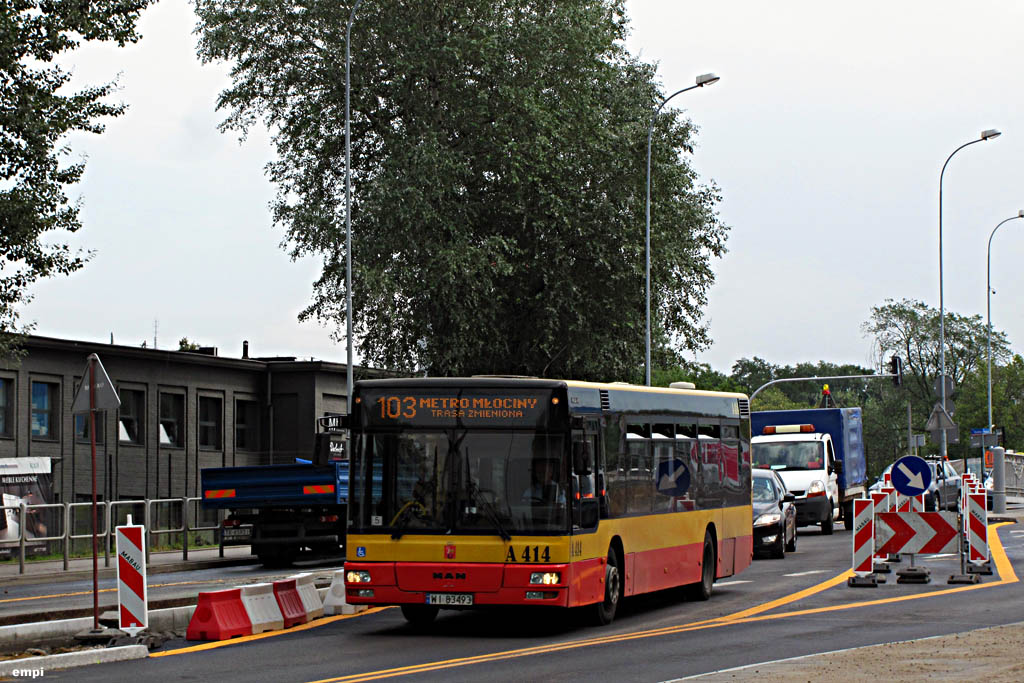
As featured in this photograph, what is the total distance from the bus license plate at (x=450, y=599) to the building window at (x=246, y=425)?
133ft

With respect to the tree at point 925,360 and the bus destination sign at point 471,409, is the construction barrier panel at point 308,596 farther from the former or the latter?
the tree at point 925,360

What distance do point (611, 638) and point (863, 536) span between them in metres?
6.64

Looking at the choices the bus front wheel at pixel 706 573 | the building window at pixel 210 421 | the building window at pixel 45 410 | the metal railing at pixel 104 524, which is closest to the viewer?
the bus front wheel at pixel 706 573

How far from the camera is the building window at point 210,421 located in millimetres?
53062

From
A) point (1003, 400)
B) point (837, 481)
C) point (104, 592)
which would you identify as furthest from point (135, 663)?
point (1003, 400)

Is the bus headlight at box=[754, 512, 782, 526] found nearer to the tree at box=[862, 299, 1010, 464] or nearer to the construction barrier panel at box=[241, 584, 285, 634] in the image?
the construction barrier panel at box=[241, 584, 285, 634]

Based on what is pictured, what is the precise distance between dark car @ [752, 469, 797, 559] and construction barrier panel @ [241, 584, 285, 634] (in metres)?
12.5

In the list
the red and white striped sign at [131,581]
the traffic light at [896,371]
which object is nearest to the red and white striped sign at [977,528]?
the red and white striped sign at [131,581]

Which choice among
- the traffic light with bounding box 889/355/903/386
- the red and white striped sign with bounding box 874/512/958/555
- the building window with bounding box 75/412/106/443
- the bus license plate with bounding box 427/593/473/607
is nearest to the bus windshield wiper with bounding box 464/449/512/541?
the bus license plate with bounding box 427/593/473/607

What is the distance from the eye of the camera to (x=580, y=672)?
12.3 m

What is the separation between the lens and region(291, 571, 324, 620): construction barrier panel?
17156 millimetres

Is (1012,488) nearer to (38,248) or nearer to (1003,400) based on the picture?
(38,248)

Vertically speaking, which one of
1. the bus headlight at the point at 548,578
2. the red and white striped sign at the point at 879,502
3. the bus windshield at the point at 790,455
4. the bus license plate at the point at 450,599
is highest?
the bus windshield at the point at 790,455

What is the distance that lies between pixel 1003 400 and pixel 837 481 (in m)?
90.0
